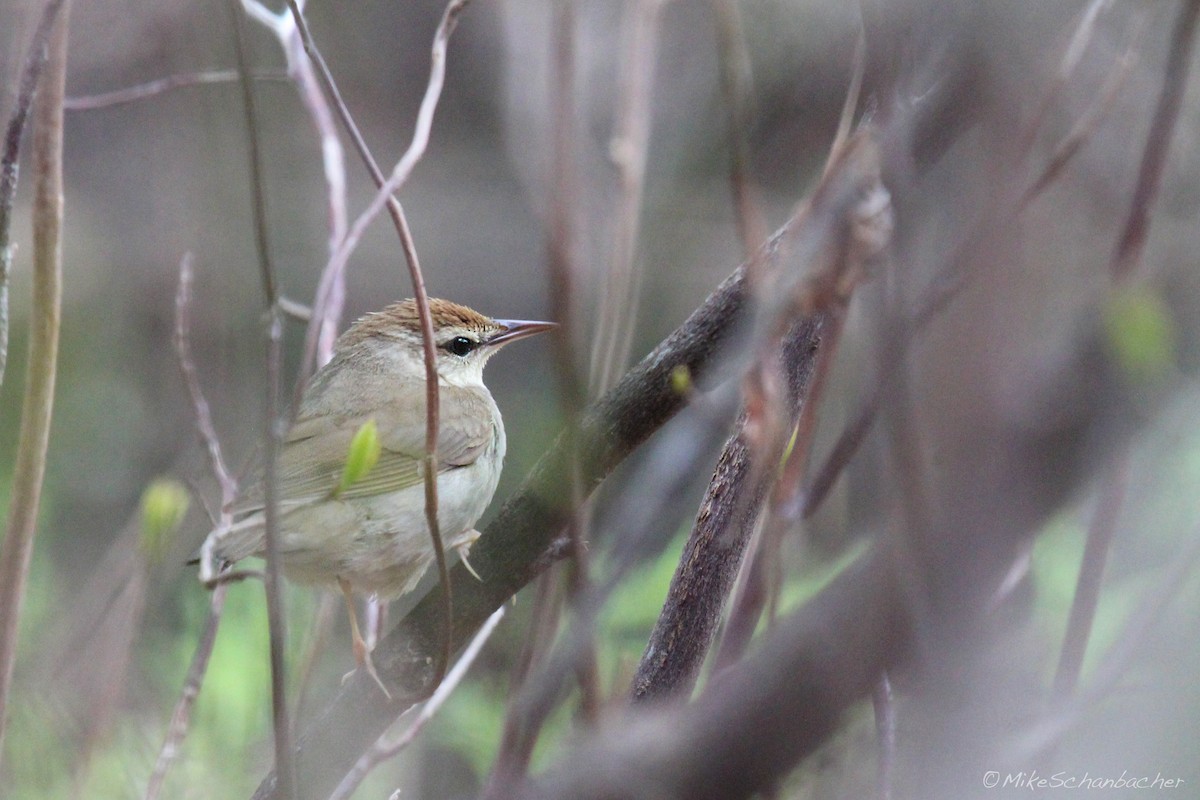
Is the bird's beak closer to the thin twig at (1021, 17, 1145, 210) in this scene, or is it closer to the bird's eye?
the bird's eye

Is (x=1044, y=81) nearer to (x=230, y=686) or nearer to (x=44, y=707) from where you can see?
(x=44, y=707)

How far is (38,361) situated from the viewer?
81.0 inches

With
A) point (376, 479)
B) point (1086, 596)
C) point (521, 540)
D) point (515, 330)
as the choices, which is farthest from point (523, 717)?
point (515, 330)

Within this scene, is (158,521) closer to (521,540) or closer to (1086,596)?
(521,540)

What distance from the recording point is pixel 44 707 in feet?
8.63

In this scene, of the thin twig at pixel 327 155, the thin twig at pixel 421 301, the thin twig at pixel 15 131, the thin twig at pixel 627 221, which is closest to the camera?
the thin twig at pixel 421 301

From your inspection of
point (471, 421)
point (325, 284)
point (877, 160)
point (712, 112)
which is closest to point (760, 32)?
point (712, 112)

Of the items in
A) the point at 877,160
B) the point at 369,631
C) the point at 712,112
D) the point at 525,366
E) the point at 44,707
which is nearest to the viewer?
the point at 877,160

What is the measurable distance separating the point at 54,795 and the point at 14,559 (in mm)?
1708

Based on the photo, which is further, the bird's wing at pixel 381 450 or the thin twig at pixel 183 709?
the bird's wing at pixel 381 450

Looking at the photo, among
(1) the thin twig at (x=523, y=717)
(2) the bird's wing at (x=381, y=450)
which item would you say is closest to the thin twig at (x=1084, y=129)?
(1) the thin twig at (x=523, y=717)

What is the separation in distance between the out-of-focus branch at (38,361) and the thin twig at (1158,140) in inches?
67.4

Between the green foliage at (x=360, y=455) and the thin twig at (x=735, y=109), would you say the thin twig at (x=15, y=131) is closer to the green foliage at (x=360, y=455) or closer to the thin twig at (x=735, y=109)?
the green foliage at (x=360, y=455)

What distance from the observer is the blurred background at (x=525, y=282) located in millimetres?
1272
